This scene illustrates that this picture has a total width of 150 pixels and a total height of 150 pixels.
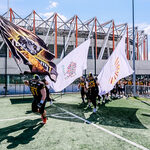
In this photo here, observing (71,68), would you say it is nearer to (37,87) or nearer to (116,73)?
(116,73)

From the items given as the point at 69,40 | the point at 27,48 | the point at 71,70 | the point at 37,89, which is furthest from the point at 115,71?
the point at 69,40

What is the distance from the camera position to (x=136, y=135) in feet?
14.6

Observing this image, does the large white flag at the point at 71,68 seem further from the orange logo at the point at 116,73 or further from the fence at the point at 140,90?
the fence at the point at 140,90

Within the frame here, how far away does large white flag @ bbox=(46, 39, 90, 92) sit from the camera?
27.0 feet

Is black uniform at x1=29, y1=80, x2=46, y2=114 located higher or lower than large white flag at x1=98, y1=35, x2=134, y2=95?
lower

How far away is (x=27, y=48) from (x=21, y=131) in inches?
145

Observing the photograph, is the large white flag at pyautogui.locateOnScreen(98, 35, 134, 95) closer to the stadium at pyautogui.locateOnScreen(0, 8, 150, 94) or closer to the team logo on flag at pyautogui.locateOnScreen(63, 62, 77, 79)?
the team logo on flag at pyautogui.locateOnScreen(63, 62, 77, 79)

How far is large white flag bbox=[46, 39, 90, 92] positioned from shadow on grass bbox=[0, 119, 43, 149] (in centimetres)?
289

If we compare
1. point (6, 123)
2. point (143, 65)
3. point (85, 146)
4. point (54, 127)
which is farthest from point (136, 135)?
point (143, 65)

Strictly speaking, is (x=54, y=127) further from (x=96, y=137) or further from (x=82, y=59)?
(x=82, y=59)

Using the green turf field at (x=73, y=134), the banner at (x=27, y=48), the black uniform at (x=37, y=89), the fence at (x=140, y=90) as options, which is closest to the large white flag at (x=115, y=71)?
the green turf field at (x=73, y=134)

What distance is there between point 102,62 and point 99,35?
19913 millimetres

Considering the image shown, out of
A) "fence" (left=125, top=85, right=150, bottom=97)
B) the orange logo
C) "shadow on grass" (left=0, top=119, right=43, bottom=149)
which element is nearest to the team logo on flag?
the orange logo

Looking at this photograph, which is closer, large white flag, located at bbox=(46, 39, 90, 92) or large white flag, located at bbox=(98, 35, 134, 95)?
large white flag, located at bbox=(98, 35, 134, 95)
